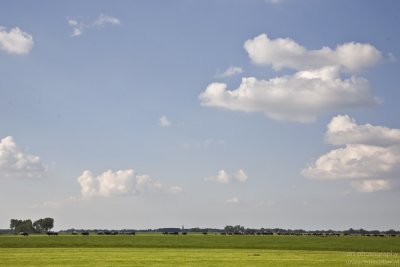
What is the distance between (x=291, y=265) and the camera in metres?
45.6

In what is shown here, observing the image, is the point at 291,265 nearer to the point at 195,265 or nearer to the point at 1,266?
the point at 195,265

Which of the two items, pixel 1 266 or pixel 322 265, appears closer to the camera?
pixel 1 266

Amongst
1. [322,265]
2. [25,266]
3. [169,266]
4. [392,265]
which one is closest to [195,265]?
[169,266]

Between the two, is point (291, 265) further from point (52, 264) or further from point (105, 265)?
point (52, 264)

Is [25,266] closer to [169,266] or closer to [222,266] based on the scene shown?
[169,266]

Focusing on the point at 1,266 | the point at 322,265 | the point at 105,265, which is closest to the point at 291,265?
the point at 322,265

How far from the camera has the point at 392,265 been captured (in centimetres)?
4412

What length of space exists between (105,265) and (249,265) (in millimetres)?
12898

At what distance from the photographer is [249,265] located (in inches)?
1758

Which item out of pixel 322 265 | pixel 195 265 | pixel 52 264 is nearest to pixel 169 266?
pixel 195 265

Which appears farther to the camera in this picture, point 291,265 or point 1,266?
point 291,265

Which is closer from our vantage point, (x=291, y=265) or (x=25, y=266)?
(x=25, y=266)

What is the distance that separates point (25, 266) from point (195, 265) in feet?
48.0

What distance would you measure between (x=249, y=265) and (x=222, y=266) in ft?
9.59
